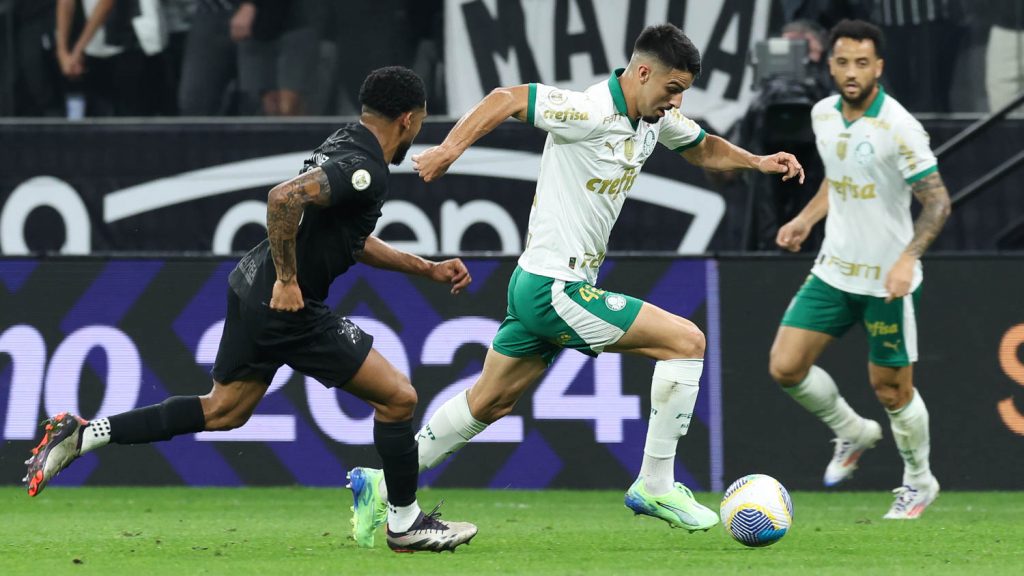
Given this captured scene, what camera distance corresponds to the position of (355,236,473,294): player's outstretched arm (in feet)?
23.3

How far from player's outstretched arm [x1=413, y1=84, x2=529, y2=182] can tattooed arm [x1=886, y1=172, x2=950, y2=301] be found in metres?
2.09

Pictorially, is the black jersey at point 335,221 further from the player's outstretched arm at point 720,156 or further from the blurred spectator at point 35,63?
the blurred spectator at point 35,63

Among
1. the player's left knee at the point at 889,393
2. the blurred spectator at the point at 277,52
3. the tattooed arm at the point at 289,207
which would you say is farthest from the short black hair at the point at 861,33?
the blurred spectator at the point at 277,52

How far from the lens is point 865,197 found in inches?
337

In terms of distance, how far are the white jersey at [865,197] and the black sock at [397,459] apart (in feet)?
8.74

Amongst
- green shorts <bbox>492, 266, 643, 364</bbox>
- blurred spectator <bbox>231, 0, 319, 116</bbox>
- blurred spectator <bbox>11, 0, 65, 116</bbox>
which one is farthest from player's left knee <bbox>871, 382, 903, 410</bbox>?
blurred spectator <bbox>11, 0, 65, 116</bbox>

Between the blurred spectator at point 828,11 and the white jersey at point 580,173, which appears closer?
the white jersey at point 580,173

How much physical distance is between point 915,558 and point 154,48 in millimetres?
7800

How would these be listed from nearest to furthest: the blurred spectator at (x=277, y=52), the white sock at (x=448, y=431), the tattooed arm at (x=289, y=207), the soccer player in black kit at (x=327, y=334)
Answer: the tattooed arm at (x=289, y=207), the soccer player in black kit at (x=327, y=334), the white sock at (x=448, y=431), the blurred spectator at (x=277, y=52)

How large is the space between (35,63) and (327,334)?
22.8 ft

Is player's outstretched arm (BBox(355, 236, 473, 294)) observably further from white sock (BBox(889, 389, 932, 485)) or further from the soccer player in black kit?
white sock (BBox(889, 389, 932, 485))

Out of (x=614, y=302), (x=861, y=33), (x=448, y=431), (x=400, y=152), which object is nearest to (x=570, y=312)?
(x=614, y=302)

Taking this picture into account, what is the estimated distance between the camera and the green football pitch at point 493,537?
648 centimetres

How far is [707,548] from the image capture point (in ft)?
23.5
